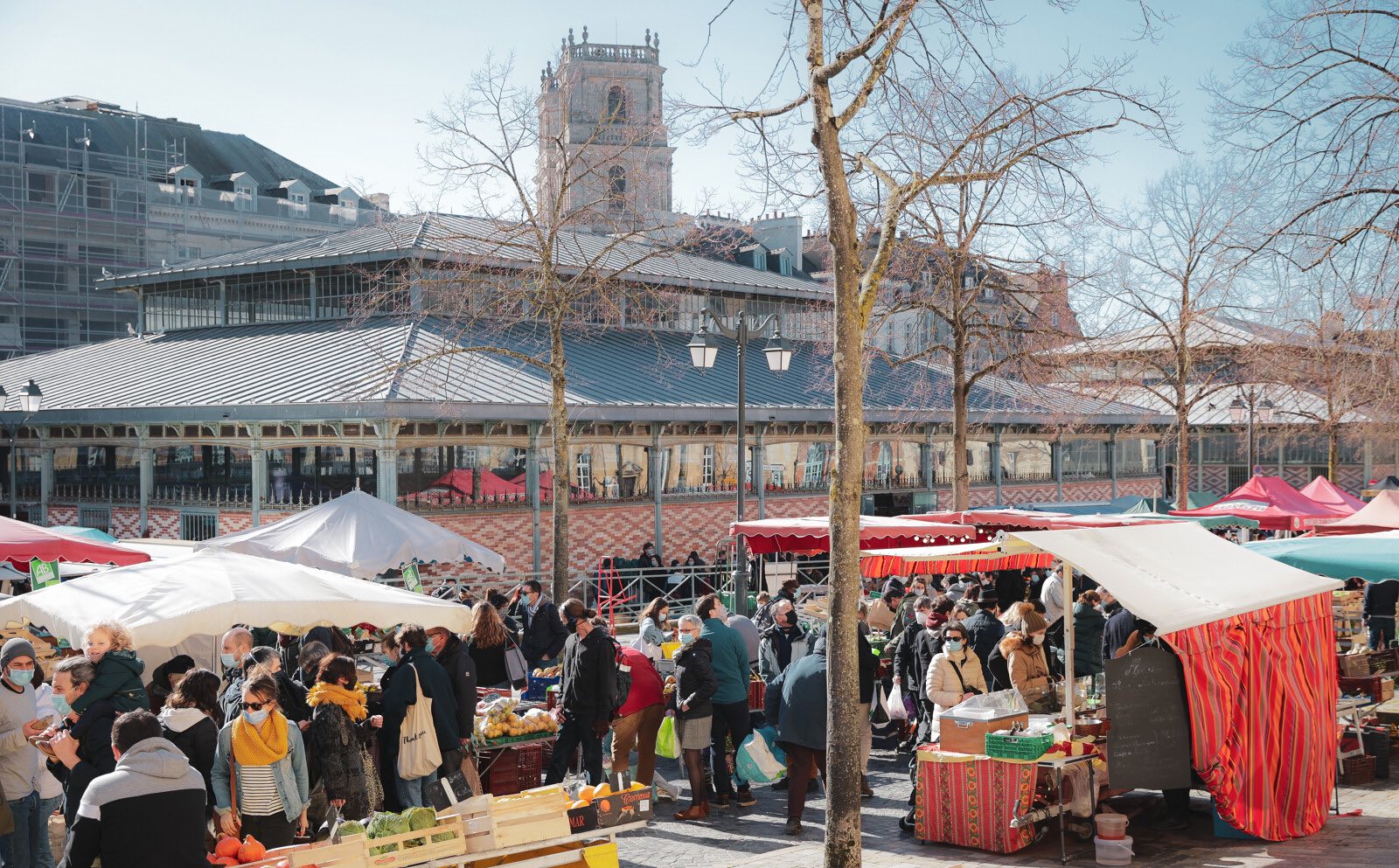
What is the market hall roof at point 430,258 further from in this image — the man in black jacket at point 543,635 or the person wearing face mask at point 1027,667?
the person wearing face mask at point 1027,667

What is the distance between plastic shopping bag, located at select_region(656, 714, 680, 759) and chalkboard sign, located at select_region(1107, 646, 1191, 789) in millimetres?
4488

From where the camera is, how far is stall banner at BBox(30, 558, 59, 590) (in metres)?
15.1

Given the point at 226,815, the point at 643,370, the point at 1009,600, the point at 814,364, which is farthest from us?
the point at 814,364

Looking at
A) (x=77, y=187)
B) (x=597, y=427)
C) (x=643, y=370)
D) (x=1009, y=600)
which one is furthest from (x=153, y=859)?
(x=77, y=187)

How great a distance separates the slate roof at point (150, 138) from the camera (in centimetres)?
5262

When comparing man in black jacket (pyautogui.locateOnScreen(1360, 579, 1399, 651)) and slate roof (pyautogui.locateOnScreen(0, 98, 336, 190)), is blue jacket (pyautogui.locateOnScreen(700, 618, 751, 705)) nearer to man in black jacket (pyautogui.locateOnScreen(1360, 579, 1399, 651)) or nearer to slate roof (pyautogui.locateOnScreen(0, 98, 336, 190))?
man in black jacket (pyautogui.locateOnScreen(1360, 579, 1399, 651))

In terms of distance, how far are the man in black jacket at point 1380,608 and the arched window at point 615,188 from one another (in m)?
12.4

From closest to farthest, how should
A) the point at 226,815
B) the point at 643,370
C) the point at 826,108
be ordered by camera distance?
the point at 226,815 < the point at 826,108 < the point at 643,370

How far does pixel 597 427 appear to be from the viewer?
2988 centimetres

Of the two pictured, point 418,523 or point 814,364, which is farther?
point 814,364

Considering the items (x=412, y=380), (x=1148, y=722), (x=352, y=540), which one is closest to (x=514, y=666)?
(x=352, y=540)

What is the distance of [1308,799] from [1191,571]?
2045mm

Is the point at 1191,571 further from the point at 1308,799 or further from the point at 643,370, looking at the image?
the point at 643,370

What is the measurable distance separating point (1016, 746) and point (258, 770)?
18.3 ft
